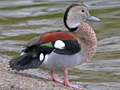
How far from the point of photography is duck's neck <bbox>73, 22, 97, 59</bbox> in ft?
19.5

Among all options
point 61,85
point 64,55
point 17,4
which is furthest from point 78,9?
point 17,4

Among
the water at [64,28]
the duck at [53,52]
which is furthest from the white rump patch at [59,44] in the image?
the water at [64,28]

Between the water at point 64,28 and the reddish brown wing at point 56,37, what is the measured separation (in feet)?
4.54

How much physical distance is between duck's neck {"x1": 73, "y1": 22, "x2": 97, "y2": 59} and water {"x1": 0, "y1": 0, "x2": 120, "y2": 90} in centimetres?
92

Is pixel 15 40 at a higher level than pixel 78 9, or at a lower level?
lower

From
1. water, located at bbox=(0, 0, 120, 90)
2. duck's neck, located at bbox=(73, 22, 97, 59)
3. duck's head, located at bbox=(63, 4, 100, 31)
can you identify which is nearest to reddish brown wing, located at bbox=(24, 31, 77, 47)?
duck's neck, located at bbox=(73, 22, 97, 59)

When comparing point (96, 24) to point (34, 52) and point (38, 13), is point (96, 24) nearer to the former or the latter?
point (38, 13)

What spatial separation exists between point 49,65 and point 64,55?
1.04 feet

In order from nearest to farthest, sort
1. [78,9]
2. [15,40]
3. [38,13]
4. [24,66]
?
1. [24,66]
2. [78,9]
3. [15,40]
4. [38,13]

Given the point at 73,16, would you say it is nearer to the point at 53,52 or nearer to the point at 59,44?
the point at 59,44

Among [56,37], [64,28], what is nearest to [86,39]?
[56,37]

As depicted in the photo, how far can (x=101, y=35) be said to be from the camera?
33.8 ft

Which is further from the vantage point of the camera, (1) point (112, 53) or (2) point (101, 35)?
(2) point (101, 35)

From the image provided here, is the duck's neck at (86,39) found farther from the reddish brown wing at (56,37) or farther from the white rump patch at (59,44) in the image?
the white rump patch at (59,44)
